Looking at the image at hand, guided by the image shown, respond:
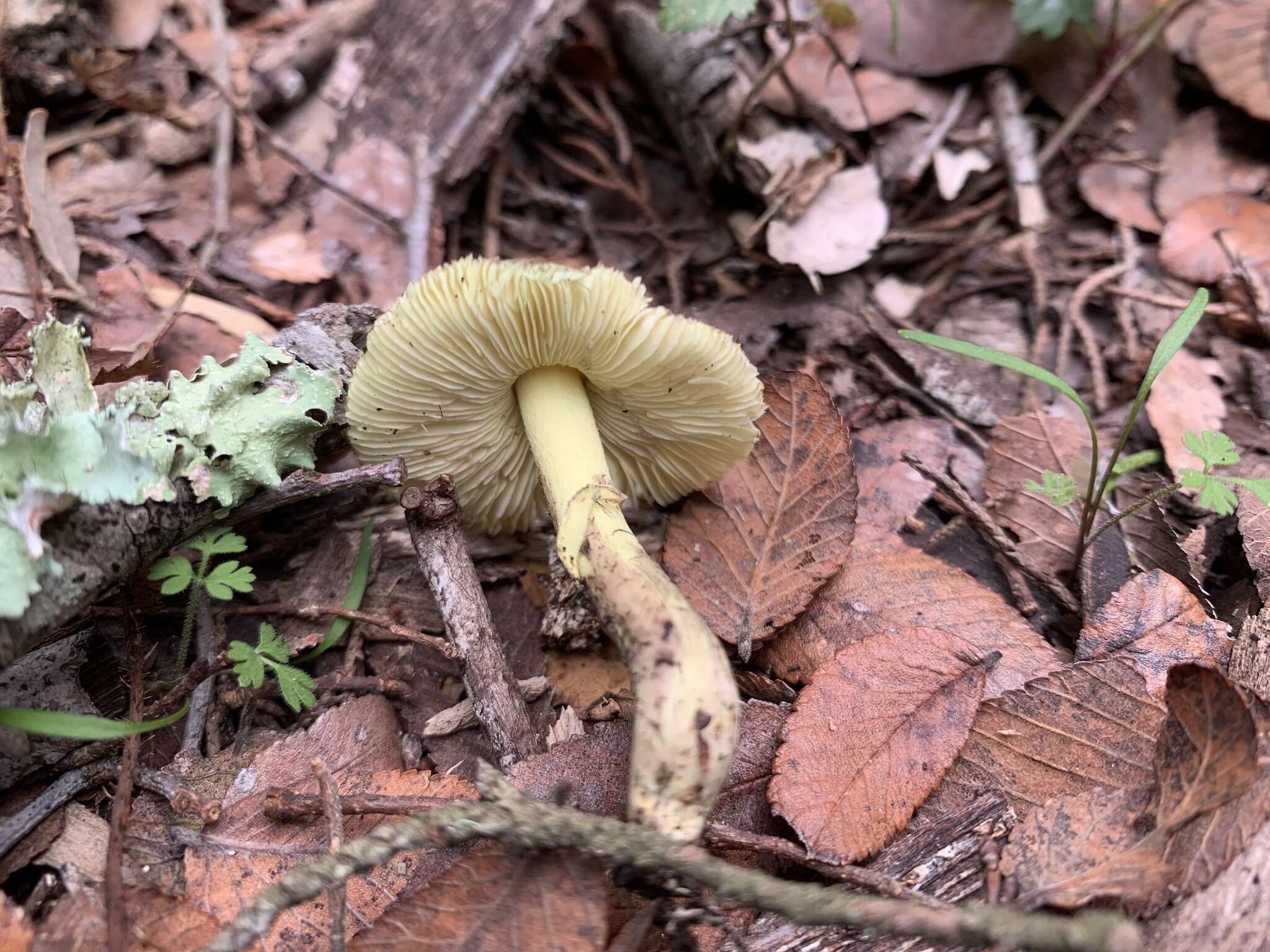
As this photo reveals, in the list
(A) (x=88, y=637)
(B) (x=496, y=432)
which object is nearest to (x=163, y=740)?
(A) (x=88, y=637)

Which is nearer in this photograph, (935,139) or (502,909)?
(502,909)

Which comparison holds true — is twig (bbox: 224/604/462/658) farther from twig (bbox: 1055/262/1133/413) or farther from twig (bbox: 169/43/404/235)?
twig (bbox: 1055/262/1133/413)

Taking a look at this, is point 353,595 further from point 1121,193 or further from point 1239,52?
point 1239,52

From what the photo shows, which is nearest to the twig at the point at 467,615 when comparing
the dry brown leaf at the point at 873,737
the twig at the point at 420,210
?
the dry brown leaf at the point at 873,737

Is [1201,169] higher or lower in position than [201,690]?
higher

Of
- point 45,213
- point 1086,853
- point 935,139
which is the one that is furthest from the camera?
point 935,139

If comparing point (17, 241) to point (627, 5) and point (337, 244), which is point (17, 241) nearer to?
point (337, 244)

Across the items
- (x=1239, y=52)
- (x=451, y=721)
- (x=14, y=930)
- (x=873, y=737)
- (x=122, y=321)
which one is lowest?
(x=451, y=721)

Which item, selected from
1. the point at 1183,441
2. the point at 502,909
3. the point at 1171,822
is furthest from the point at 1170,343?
the point at 502,909
